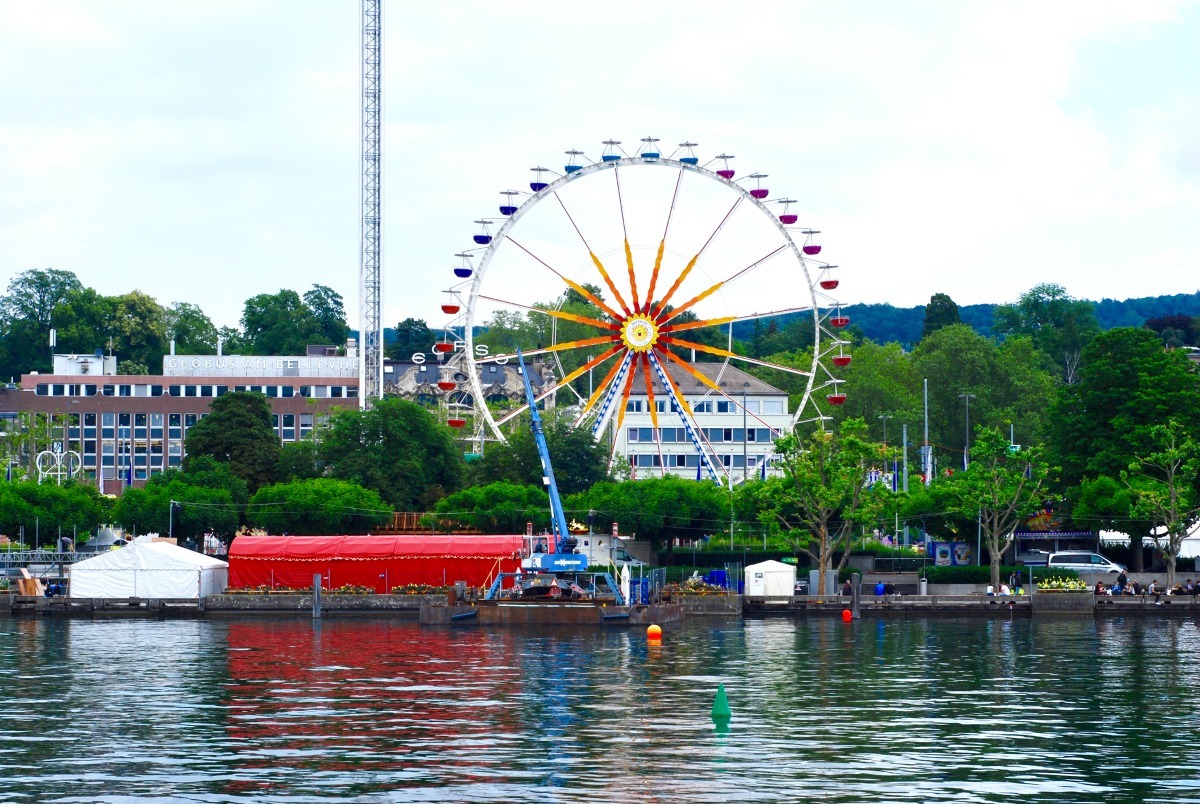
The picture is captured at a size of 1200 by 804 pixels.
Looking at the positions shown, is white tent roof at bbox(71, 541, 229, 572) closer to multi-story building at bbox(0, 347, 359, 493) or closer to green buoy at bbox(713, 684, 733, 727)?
green buoy at bbox(713, 684, 733, 727)

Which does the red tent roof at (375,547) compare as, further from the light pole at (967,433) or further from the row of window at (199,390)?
the row of window at (199,390)

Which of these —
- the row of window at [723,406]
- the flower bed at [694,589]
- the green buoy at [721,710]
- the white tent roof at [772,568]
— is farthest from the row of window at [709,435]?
the green buoy at [721,710]

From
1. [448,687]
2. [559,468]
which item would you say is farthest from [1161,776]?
[559,468]

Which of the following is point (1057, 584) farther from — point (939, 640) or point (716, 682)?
point (716, 682)

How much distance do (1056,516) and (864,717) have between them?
65876 millimetres

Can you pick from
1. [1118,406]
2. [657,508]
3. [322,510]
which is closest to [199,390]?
[322,510]

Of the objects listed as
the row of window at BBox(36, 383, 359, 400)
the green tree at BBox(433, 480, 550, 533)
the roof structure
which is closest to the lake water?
the green tree at BBox(433, 480, 550, 533)

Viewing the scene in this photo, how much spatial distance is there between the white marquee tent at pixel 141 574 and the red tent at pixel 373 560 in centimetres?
295

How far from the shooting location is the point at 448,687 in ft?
171

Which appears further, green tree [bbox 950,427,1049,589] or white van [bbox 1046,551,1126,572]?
white van [bbox 1046,551,1126,572]

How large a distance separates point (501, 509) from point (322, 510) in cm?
1222

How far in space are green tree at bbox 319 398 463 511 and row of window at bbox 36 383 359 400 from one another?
7279cm

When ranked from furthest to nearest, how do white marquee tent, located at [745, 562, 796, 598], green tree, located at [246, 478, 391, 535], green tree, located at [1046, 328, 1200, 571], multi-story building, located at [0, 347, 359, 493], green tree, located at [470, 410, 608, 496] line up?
multi-story building, located at [0, 347, 359, 493], green tree, located at [470, 410, 608, 496], green tree, located at [246, 478, 391, 535], green tree, located at [1046, 328, 1200, 571], white marquee tent, located at [745, 562, 796, 598]

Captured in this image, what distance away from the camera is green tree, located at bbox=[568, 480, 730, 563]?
107062mm
